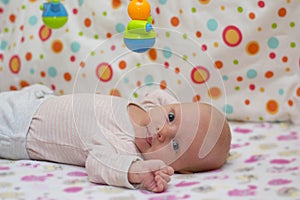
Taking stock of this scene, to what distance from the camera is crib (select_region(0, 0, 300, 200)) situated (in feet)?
4.75

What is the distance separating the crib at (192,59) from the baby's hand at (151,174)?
256 millimetres

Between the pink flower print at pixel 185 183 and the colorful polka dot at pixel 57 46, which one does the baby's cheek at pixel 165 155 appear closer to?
the pink flower print at pixel 185 183

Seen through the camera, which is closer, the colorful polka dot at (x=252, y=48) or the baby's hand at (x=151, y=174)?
the baby's hand at (x=151, y=174)

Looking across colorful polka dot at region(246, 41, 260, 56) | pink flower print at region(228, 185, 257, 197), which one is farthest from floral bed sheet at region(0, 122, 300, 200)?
colorful polka dot at region(246, 41, 260, 56)

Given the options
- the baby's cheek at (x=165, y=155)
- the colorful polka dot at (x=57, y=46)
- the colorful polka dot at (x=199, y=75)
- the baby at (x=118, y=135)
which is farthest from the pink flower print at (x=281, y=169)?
the colorful polka dot at (x=57, y=46)

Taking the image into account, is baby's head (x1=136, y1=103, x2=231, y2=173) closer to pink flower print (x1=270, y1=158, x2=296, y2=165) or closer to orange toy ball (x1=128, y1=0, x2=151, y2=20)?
pink flower print (x1=270, y1=158, x2=296, y2=165)

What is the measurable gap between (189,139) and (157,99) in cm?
23

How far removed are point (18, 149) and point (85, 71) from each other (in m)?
0.32

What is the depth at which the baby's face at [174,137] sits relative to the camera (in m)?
1.18

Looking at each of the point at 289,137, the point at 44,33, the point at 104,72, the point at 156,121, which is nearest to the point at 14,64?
the point at 44,33

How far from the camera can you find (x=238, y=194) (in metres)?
1.08

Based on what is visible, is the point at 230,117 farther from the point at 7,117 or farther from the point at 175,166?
the point at 7,117

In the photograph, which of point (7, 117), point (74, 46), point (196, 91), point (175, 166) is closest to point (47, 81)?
point (74, 46)

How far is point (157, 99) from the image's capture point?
1.38 metres
